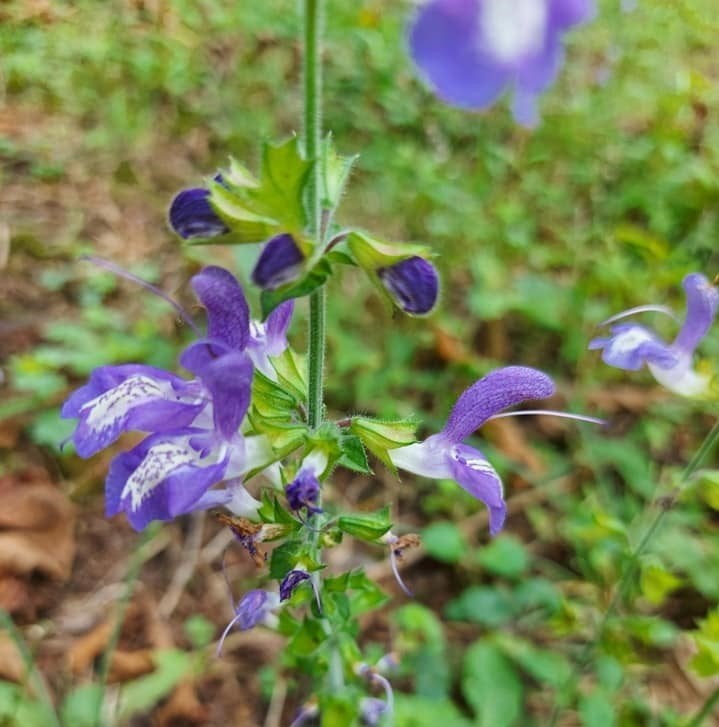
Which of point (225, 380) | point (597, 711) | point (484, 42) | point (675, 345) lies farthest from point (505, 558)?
point (484, 42)

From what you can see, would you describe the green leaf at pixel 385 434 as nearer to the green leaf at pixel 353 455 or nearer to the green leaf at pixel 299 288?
the green leaf at pixel 353 455

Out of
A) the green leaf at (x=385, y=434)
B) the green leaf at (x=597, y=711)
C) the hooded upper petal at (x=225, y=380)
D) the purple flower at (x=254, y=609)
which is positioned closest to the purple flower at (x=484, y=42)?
the hooded upper petal at (x=225, y=380)

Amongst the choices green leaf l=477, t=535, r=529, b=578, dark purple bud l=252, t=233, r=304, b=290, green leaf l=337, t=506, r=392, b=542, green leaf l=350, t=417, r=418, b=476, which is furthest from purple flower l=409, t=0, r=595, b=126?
green leaf l=477, t=535, r=529, b=578

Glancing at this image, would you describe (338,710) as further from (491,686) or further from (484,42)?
(484,42)

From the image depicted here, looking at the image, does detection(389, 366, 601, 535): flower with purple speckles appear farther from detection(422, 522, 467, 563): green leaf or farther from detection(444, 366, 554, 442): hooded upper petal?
detection(422, 522, 467, 563): green leaf

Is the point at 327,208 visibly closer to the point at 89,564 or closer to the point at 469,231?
the point at 89,564

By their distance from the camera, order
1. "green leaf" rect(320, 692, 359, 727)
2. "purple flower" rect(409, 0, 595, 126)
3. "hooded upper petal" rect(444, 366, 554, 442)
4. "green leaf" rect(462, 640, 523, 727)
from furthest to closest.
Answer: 1. "green leaf" rect(462, 640, 523, 727)
2. "green leaf" rect(320, 692, 359, 727)
3. "hooded upper petal" rect(444, 366, 554, 442)
4. "purple flower" rect(409, 0, 595, 126)

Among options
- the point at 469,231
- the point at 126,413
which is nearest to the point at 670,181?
the point at 469,231
